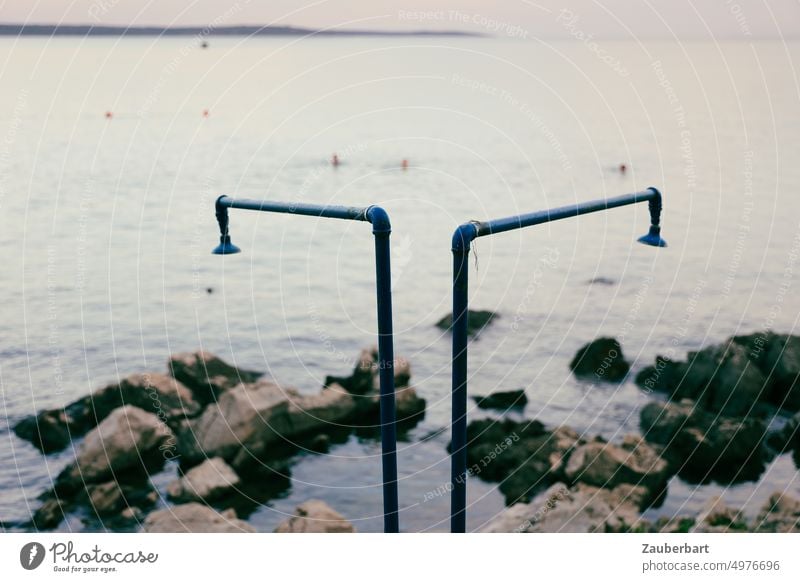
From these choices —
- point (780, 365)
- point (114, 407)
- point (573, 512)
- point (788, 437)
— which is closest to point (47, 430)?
point (114, 407)

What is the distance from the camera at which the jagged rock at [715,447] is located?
69.7 feet

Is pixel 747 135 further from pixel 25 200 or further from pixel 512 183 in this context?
pixel 25 200

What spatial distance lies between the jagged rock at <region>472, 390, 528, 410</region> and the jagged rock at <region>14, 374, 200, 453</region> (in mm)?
7937

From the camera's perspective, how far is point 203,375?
25.2 m

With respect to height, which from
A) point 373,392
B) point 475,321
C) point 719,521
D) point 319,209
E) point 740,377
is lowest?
point 719,521

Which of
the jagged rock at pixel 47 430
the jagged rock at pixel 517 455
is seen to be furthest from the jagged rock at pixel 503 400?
the jagged rock at pixel 47 430

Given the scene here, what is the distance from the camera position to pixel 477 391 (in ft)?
91.8

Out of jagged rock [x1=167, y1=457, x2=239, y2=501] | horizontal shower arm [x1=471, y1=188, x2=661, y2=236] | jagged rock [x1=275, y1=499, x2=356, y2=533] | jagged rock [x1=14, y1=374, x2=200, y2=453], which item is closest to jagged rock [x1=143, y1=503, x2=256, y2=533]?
jagged rock [x1=275, y1=499, x2=356, y2=533]

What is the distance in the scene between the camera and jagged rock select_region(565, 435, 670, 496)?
1962cm

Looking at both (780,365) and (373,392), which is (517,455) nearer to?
(373,392)

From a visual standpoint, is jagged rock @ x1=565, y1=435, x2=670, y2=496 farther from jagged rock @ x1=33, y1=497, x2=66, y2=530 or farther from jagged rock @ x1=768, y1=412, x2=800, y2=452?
jagged rock @ x1=33, y1=497, x2=66, y2=530

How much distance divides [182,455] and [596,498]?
9.81 meters
